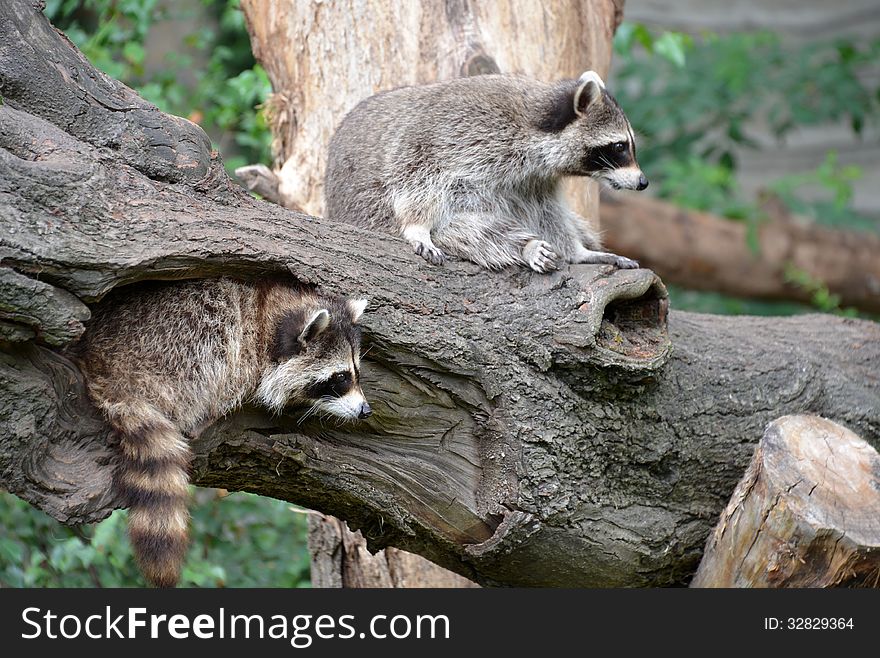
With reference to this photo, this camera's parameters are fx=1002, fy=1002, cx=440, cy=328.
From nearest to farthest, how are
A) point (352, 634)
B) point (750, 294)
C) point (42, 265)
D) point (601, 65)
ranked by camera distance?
point (42, 265) < point (352, 634) < point (601, 65) < point (750, 294)

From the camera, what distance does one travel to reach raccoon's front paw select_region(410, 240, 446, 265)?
136 inches

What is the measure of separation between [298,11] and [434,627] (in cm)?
300

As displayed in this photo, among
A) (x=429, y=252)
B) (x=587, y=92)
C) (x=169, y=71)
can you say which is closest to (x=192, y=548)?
(x=429, y=252)

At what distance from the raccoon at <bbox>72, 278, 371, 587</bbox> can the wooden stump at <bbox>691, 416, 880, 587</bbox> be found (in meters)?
1.31

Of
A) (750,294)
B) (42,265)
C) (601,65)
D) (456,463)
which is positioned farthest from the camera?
(750,294)

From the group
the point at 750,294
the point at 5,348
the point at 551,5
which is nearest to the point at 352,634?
the point at 5,348

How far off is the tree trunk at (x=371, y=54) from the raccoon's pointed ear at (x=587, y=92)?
23.5 inches

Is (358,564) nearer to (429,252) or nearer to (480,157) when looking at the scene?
(429,252)

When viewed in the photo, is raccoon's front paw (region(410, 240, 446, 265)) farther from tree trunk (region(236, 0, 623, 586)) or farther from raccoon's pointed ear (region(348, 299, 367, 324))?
tree trunk (region(236, 0, 623, 586))

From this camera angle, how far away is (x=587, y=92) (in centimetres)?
414

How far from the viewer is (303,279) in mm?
3027

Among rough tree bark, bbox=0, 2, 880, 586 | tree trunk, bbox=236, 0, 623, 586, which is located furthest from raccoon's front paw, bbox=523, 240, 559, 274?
tree trunk, bbox=236, 0, 623, 586

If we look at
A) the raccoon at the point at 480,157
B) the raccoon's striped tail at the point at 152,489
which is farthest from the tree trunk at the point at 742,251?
the raccoon's striped tail at the point at 152,489

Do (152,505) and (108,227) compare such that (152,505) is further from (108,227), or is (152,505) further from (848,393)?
(848,393)
